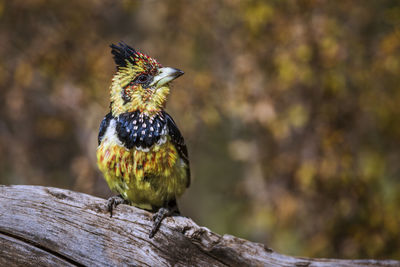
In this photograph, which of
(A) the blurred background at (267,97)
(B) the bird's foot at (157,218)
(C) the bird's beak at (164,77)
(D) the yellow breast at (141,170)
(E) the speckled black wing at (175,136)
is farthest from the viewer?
Answer: (A) the blurred background at (267,97)

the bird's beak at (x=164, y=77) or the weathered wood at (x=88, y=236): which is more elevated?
the bird's beak at (x=164, y=77)

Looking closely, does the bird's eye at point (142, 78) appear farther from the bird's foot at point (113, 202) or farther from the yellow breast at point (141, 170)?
the bird's foot at point (113, 202)

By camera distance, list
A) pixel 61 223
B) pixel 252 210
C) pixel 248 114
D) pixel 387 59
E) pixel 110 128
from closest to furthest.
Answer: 1. pixel 61 223
2. pixel 110 128
3. pixel 387 59
4. pixel 248 114
5. pixel 252 210

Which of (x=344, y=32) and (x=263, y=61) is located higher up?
(x=344, y=32)

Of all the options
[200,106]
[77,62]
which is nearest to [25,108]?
[77,62]

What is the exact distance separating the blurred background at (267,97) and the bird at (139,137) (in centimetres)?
322

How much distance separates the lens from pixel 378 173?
24.2 ft

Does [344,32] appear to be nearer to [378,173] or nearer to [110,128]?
[378,173]

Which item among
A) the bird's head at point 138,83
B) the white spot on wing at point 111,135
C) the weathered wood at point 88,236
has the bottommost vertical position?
the weathered wood at point 88,236

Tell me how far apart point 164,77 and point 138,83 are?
24 cm

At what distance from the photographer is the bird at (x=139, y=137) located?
12.4ft

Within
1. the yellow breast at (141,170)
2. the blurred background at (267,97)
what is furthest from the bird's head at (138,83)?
the blurred background at (267,97)

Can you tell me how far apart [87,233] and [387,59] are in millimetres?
5268

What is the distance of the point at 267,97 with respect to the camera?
7195 millimetres
